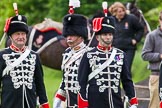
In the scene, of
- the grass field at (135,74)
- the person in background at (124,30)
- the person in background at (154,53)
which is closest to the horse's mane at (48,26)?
the person in background at (124,30)

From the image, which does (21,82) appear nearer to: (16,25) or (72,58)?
(16,25)

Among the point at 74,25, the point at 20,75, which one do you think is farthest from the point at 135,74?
the point at 20,75

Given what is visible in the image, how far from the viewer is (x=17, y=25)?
882cm

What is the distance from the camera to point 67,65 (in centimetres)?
938

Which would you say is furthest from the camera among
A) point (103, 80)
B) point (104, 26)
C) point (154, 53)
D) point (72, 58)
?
point (154, 53)

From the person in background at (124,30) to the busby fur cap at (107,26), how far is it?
519 centimetres

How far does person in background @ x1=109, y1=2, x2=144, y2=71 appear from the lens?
555 inches

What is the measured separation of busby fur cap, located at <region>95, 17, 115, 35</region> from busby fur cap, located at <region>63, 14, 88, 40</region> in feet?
2.08

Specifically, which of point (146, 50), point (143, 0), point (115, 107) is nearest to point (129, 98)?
point (115, 107)

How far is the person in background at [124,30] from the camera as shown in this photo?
14094mm

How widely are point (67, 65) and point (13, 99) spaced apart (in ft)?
3.45

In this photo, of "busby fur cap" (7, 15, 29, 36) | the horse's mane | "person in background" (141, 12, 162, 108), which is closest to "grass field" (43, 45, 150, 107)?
the horse's mane

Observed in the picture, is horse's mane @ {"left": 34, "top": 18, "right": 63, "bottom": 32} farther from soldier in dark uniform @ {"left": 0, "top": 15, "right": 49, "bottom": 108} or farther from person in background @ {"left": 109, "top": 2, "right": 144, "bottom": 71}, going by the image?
soldier in dark uniform @ {"left": 0, "top": 15, "right": 49, "bottom": 108}

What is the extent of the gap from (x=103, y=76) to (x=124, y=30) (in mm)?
5686
